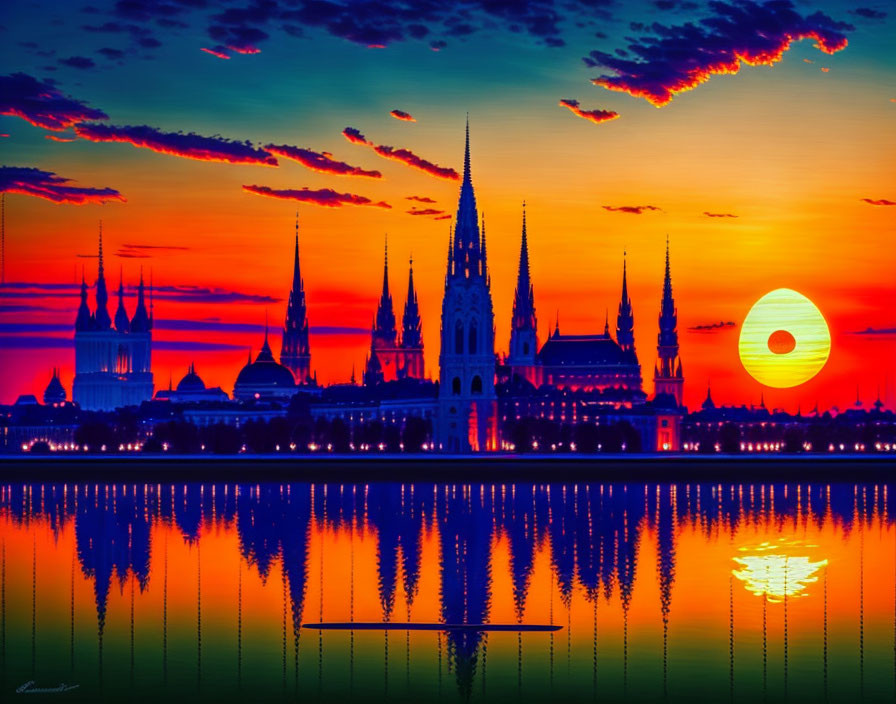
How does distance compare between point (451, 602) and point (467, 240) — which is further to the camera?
point (467, 240)

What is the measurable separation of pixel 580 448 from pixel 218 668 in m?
116

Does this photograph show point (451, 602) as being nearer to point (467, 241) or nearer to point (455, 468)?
point (455, 468)

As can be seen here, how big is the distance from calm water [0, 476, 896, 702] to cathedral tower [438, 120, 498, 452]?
76.5 meters

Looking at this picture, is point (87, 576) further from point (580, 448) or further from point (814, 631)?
point (580, 448)

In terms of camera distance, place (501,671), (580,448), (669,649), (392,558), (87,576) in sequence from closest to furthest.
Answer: (501,671), (669,649), (87,576), (392,558), (580,448)

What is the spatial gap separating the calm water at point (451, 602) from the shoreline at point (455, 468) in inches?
1273

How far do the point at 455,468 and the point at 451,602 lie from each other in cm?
7442

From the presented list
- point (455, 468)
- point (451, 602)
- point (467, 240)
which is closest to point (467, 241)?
point (467, 240)

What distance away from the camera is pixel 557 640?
42.6 meters

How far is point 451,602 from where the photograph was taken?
48031 mm

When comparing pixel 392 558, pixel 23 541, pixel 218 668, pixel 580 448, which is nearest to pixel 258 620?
pixel 218 668

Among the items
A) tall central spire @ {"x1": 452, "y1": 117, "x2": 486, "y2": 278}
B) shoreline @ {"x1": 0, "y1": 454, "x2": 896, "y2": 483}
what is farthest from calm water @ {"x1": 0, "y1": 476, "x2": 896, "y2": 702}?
tall central spire @ {"x1": 452, "y1": 117, "x2": 486, "y2": 278}

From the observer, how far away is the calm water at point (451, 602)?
37.6m

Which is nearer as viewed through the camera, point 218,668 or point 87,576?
point 218,668
